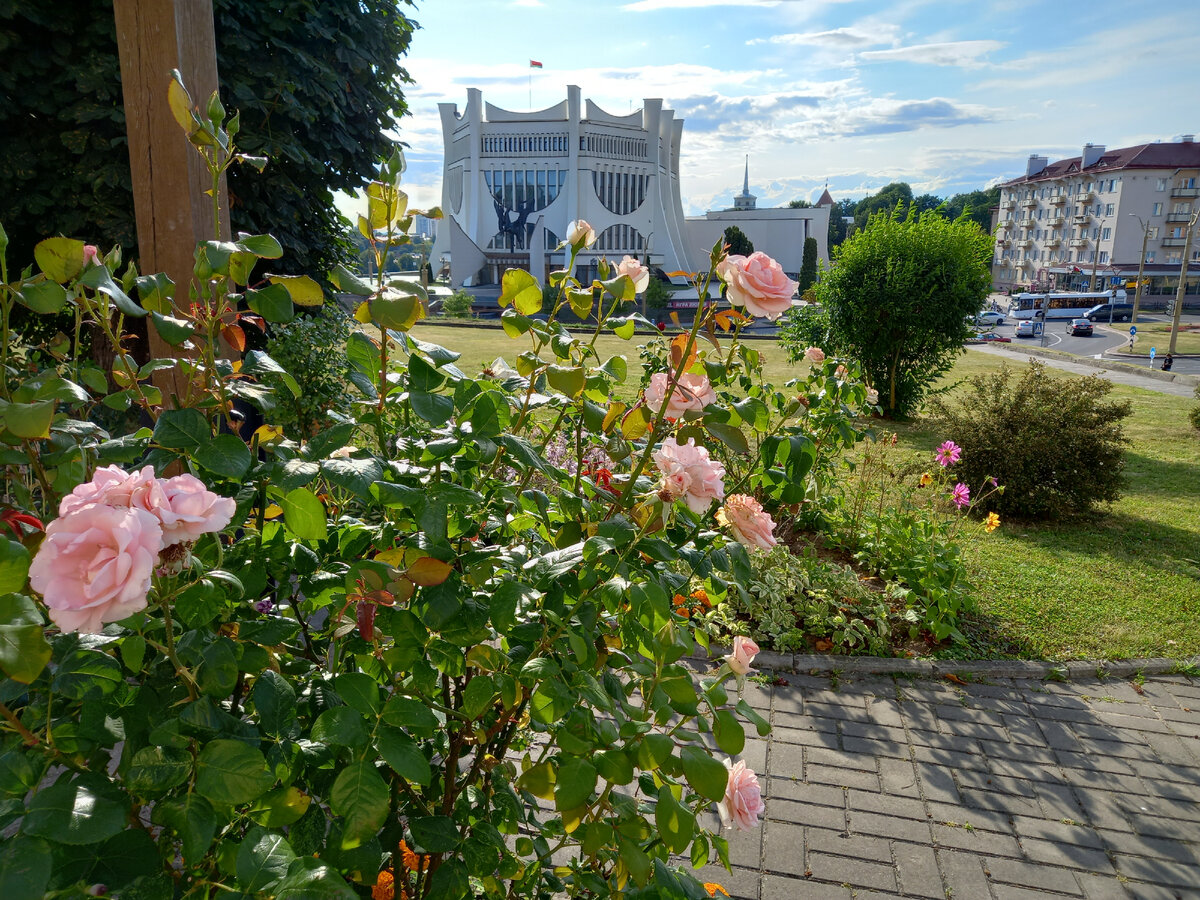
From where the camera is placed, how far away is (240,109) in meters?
4.81

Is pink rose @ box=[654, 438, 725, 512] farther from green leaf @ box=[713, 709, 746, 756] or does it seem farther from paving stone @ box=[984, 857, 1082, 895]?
paving stone @ box=[984, 857, 1082, 895]

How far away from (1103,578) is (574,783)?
5472 mm

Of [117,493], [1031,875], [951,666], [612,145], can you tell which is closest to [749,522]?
[117,493]

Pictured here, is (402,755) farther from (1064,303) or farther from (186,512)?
(1064,303)

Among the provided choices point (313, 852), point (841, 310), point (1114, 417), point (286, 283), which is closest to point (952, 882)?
point (313, 852)

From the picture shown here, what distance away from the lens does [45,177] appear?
4473 mm

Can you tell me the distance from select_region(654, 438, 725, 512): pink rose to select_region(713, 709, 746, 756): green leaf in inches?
12.4

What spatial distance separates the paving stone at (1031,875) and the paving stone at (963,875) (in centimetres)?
4

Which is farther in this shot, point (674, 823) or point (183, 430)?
point (674, 823)

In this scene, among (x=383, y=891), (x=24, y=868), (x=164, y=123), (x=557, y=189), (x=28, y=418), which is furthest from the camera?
(x=557, y=189)

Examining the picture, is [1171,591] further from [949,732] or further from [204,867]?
[204,867]

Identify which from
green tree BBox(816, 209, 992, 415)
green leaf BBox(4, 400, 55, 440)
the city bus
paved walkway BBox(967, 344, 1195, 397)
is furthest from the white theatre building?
green leaf BBox(4, 400, 55, 440)

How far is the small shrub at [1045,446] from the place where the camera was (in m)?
6.32

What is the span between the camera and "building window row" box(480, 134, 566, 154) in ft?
176
